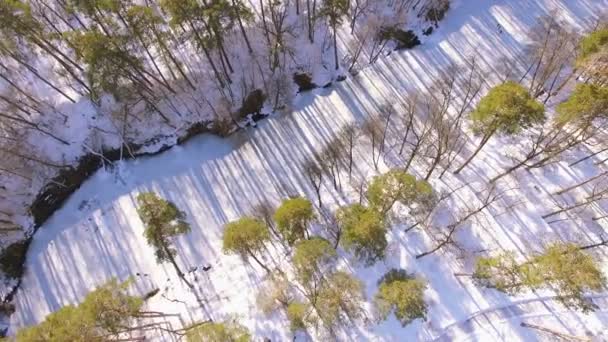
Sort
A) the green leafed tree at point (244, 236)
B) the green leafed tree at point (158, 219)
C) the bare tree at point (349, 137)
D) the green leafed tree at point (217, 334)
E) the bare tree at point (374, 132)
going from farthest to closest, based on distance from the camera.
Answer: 1. the bare tree at point (374, 132)
2. the bare tree at point (349, 137)
3. the green leafed tree at point (244, 236)
4. the green leafed tree at point (158, 219)
5. the green leafed tree at point (217, 334)

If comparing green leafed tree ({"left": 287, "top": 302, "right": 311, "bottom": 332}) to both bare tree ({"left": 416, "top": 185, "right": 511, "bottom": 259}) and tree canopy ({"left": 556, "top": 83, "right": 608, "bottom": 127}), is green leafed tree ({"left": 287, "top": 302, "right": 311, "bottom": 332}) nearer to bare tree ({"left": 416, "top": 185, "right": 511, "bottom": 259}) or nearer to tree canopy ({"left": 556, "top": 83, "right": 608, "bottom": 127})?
bare tree ({"left": 416, "top": 185, "right": 511, "bottom": 259})

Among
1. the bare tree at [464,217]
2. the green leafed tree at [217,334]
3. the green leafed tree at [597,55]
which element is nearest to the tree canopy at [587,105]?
the green leafed tree at [597,55]

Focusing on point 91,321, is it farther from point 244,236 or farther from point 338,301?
point 338,301

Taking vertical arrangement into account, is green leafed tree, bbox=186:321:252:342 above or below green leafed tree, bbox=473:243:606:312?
above

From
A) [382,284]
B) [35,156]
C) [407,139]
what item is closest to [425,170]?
[407,139]

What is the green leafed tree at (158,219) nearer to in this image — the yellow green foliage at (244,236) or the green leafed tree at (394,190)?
the yellow green foliage at (244,236)

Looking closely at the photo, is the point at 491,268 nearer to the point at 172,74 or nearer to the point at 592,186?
the point at 592,186

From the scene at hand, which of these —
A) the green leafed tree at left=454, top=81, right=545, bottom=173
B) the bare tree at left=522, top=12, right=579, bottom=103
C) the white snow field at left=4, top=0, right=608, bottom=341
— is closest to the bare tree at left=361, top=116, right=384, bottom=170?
the white snow field at left=4, top=0, right=608, bottom=341
